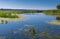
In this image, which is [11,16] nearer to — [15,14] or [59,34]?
[15,14]

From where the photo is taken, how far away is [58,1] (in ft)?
16.5

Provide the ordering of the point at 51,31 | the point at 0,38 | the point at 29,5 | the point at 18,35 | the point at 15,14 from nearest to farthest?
the point at 0,38
the point at 18,35
the point at 51,31
the point at 29,5
the point at 15,14

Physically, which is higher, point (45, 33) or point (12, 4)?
point (12, 4)

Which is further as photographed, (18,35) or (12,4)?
(12,4)

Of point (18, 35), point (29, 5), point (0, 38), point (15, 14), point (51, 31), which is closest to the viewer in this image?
point (0, 38)

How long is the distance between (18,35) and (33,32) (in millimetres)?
409

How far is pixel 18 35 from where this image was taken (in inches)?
155

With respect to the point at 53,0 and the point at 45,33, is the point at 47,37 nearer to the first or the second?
the point at 45,33

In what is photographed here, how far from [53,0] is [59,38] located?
1.45 m

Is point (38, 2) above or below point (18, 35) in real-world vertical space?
above

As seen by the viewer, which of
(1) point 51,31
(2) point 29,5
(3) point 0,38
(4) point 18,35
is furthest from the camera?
(2) point 29,5

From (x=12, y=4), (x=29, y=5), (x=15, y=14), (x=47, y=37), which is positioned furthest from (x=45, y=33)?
(x=15, y=14)

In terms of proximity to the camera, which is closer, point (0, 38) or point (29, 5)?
point (0, 38)

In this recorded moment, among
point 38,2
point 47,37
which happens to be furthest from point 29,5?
point 47,37
